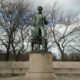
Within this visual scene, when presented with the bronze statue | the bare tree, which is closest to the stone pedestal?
the bronze statue

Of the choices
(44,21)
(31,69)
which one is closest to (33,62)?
(31,69)

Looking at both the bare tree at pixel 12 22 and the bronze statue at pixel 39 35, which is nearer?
the bronze statue at pixel 39 35

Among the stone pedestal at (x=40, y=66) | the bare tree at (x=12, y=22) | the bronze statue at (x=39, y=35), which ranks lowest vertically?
the stone pedestal at (x=40, y=66)

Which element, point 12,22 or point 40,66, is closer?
point 40,66

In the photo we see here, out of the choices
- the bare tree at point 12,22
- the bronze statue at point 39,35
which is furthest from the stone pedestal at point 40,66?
the bare tree at point 12,22

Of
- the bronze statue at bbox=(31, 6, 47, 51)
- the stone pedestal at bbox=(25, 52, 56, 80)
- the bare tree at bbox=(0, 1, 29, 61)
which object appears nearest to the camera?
the stone pedestal at bbox=(25, 52, 56, 80)

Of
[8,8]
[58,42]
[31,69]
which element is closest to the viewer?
[31,69]

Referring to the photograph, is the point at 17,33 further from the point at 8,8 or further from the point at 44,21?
the point at 44,21

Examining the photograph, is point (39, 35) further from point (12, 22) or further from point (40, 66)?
point (12, 22)

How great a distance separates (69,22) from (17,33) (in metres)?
7.99

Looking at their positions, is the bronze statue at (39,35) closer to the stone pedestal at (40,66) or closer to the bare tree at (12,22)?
the stone pedestal at (40,66)

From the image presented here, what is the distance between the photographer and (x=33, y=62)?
14.9m

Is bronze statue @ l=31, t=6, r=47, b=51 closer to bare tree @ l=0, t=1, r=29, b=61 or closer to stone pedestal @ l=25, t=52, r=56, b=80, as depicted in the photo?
stone pedestal @ l=25, t=52, r=56, b=80

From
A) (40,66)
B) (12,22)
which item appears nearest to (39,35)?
(40,66)
